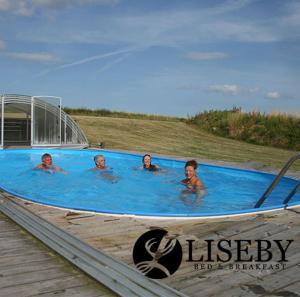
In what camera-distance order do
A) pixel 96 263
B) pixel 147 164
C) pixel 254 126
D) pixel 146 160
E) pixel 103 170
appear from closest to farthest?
pixel 96 263
pixel 146 160
pixel 147 164
pixel 103 170
pixel 254 126

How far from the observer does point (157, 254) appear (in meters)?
3.90

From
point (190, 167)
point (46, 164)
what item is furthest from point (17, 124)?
point (190, 167)

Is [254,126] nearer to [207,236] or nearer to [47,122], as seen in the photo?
[47,122]

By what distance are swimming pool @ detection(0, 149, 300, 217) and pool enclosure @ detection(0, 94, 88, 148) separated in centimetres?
281

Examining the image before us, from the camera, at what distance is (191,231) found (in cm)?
479

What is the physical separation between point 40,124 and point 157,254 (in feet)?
46.7

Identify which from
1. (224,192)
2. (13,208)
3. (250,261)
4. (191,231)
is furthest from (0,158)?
(250,261)

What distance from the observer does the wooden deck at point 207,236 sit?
320cm

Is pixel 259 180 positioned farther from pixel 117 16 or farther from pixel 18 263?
pixel 117 16

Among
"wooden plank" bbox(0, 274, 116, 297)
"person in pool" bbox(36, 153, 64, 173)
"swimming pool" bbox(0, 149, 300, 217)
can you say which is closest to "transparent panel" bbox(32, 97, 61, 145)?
"swimming pool" bbox(0, 149, 300, 217)

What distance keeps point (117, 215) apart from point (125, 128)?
60.1ft

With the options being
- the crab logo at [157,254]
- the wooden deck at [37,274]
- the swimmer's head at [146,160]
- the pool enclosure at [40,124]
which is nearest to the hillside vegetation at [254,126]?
the pool enclosure at [40,124]

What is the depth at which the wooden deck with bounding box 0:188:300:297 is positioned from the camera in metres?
3.20

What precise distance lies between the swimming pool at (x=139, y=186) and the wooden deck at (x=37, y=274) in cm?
369
